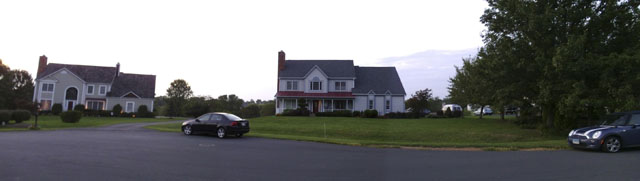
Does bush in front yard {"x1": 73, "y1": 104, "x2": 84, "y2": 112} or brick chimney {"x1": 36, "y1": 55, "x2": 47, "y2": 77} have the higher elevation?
brick chimney {"x1": 36, "y1": 55, "x2": 47, "y2": 77}

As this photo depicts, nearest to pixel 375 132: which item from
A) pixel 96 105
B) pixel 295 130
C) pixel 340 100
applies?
A: pixel 295 130

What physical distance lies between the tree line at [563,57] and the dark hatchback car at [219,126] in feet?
49.2

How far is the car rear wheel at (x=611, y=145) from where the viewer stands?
436 inches

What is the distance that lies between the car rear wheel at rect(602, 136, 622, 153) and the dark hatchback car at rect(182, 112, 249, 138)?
1449cm

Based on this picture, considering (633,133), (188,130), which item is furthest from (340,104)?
(633,133)

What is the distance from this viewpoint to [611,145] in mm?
11109

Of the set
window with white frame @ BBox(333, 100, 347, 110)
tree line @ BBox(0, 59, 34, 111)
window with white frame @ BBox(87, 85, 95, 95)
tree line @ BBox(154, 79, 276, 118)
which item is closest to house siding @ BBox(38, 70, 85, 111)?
window with white frame @ BBox(87, 85, 95, 95)

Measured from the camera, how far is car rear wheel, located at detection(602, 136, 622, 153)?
436 inches

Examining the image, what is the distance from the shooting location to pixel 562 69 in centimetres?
1698

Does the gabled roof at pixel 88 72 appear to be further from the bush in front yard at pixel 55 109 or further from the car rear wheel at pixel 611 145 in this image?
the car rear wheel at pixel 611 145

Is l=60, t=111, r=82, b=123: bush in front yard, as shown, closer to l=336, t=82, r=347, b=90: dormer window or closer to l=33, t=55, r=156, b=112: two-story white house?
l=33, t=55, r=156, b=112: two-story white house

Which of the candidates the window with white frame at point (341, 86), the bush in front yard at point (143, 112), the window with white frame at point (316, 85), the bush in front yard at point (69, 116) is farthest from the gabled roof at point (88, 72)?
the window with white frame at point (341, 86)

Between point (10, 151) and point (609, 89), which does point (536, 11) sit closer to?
point (609, 89)

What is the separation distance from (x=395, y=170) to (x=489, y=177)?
195 centimetres
